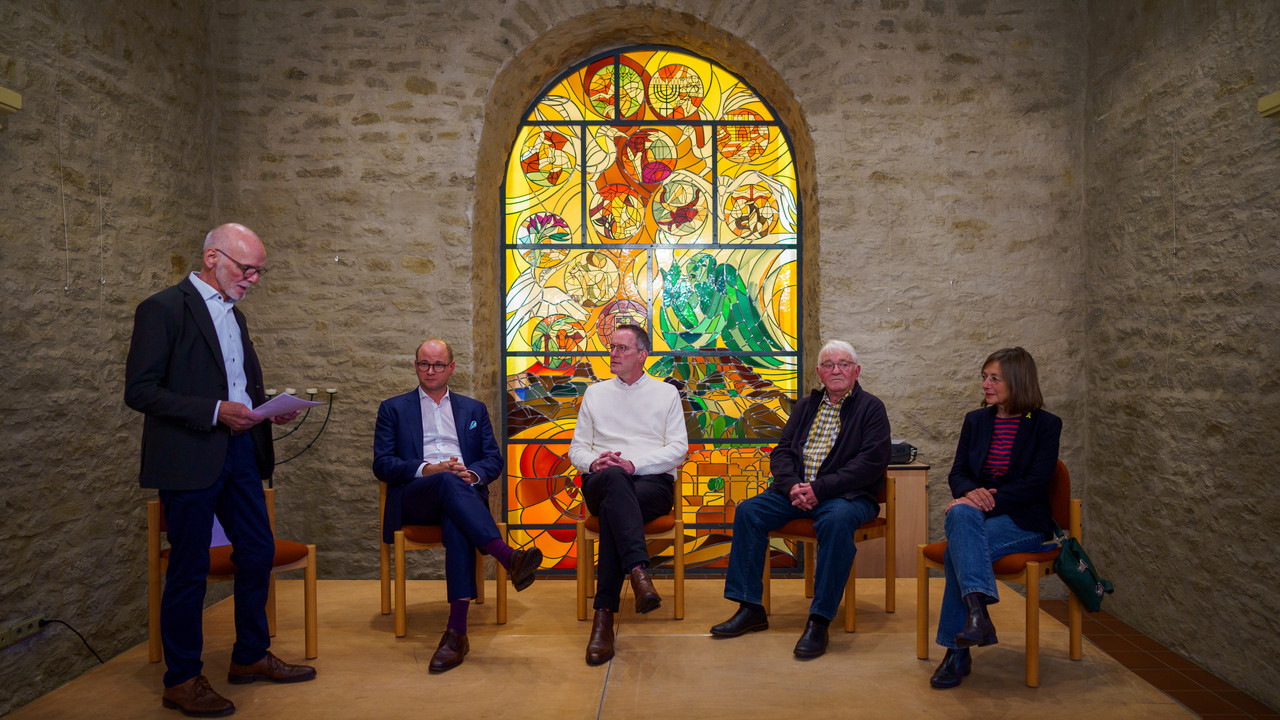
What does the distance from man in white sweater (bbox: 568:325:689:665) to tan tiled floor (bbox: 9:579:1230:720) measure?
0.79 feet

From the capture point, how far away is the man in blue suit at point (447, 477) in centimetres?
324

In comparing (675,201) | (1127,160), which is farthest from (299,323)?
(1127,160)

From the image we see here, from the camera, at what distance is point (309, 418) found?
15.7 feet

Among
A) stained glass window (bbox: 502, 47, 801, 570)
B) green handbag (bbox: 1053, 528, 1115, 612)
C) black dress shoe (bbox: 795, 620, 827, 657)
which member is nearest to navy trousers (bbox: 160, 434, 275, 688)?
black dress shoe (bbox: 795, 620, 827, 657)

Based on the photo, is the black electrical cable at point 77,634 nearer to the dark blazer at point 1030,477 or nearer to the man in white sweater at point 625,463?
the man in white sweater at point 625,463

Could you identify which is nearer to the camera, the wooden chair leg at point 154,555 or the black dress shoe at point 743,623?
the wooden chair leg at point 154,555

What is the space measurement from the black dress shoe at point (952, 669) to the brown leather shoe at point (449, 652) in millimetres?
1777

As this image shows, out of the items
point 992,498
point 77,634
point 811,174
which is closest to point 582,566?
point 992,498

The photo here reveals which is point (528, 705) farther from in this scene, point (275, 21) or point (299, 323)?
point (275, 21)

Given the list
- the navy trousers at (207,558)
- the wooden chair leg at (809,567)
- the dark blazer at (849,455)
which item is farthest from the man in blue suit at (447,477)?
the wooden chair leg at (809,567)

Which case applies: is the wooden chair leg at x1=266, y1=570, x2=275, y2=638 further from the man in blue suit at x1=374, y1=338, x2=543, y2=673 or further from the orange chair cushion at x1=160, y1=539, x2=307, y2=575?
the man in blue suit at x1=374, y1=338, x2=543, y2=673

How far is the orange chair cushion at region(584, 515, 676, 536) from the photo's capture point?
365 cm

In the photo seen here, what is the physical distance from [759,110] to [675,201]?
2.64 feet

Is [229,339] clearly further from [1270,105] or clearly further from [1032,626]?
[1270,105]
